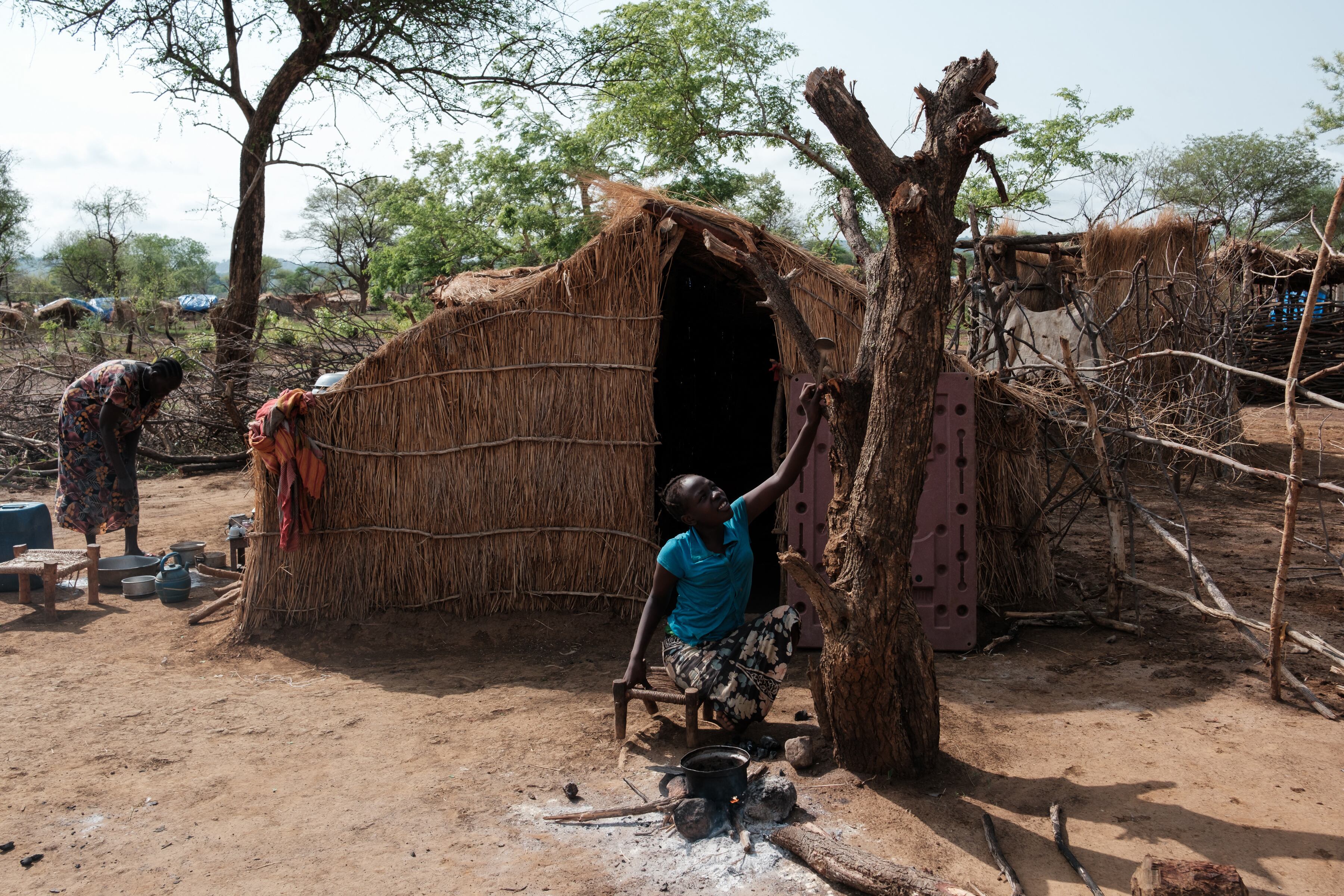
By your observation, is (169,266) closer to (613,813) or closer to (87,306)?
(87,306)

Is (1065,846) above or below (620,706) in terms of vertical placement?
below

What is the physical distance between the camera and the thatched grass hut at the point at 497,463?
5273 mm

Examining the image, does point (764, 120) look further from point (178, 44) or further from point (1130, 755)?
point (1130, 755)

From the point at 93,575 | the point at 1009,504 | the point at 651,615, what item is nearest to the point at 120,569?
the point at 93,575

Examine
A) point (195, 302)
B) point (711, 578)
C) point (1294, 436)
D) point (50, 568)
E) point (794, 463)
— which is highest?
point (195, 302)

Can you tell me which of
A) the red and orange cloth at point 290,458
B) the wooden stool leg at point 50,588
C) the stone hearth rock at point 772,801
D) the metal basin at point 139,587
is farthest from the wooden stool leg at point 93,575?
the stone hearth rock at point 772,801

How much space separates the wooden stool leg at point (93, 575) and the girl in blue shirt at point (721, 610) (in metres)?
4.27

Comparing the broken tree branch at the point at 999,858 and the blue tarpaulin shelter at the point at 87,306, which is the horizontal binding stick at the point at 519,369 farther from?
the blue tarpaulin shelter at the point at 87,306

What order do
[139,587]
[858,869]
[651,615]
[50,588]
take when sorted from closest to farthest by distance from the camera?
[858,869] < [651,615] < [50,588] < [139,587]

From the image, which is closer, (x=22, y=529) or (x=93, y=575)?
(x=93, y=575)

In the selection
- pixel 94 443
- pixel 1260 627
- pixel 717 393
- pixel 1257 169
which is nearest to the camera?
pixel 1260 627

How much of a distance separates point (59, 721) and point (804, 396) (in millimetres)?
3623

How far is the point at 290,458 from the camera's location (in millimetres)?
5105

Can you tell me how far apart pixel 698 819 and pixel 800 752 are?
22.9 inches
